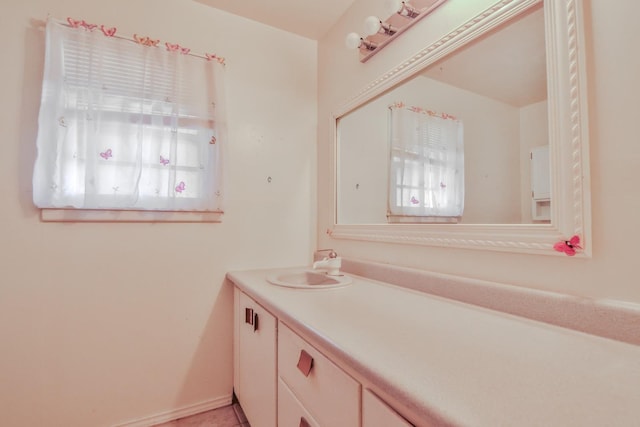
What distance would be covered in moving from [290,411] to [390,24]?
1588 mm

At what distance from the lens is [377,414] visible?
1.78 feet

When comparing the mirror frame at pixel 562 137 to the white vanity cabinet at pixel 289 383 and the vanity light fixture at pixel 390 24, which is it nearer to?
the vanity light fixture at pixel 390 24

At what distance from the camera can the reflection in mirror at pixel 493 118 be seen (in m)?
0.82

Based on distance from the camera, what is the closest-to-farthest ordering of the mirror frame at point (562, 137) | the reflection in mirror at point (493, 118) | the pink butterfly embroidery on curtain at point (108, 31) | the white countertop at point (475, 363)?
the white countertop at point (475, 363)
the mirror frame at point (562, 137)
the reflection in mirror at point (493, 118)
the pink butterfly embroidery on curtain at point (108, 31)

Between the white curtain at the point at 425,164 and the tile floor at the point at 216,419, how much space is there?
4.33 feet

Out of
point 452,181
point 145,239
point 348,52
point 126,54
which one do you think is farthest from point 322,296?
point 126,54

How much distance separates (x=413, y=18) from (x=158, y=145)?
52.1 inches

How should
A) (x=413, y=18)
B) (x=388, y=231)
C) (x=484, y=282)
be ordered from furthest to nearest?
(x=388, y=231) < (x=413, y=18) < (x=484, y=282)

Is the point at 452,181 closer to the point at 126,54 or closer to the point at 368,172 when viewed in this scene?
the point at 368,172

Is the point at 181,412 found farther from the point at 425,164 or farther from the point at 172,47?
the point at 172,47

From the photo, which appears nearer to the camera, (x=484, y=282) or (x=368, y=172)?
(x=484, y=282)

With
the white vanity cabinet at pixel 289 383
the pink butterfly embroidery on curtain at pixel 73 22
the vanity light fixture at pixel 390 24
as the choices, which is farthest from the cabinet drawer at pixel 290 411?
→ the pink butterfly embroidery on curtain at pixel 73 22

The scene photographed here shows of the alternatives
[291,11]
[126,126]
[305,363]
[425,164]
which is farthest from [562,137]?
[126,126]

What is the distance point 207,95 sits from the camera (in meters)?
1.58
